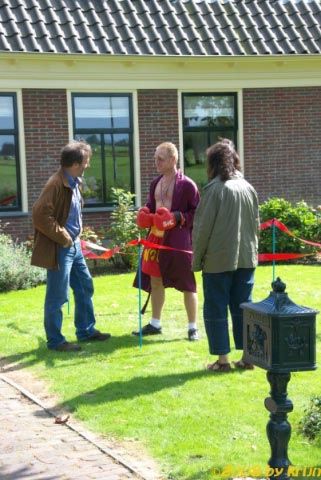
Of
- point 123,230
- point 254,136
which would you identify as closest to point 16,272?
point 123,230

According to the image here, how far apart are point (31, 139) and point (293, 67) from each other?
5.20 metres

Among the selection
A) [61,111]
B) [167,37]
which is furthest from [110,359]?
[167,37]

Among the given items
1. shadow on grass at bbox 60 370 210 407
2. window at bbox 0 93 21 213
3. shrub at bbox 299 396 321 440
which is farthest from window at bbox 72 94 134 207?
shrub at bbox 299 396 321 440

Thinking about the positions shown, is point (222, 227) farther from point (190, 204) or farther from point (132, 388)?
point (132, 388)

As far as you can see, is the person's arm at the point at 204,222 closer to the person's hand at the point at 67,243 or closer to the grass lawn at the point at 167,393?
the grass lawn at the point at 167,393

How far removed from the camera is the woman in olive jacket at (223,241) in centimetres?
652

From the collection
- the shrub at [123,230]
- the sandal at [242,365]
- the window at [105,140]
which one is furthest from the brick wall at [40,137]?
the sandal at [242,365]

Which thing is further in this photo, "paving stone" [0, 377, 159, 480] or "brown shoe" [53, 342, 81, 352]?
"brown shoe" [53, 342, 81, 352]

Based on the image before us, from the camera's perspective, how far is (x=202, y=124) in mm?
15477

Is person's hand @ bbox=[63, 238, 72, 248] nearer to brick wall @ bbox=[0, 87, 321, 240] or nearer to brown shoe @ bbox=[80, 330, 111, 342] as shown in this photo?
brown shoe @ bbox=[80, 330, 111, 342]

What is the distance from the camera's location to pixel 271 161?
15.8 metres

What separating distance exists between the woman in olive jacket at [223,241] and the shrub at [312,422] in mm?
1455

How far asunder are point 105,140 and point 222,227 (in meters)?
8.45

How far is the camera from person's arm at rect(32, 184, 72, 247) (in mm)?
7246
